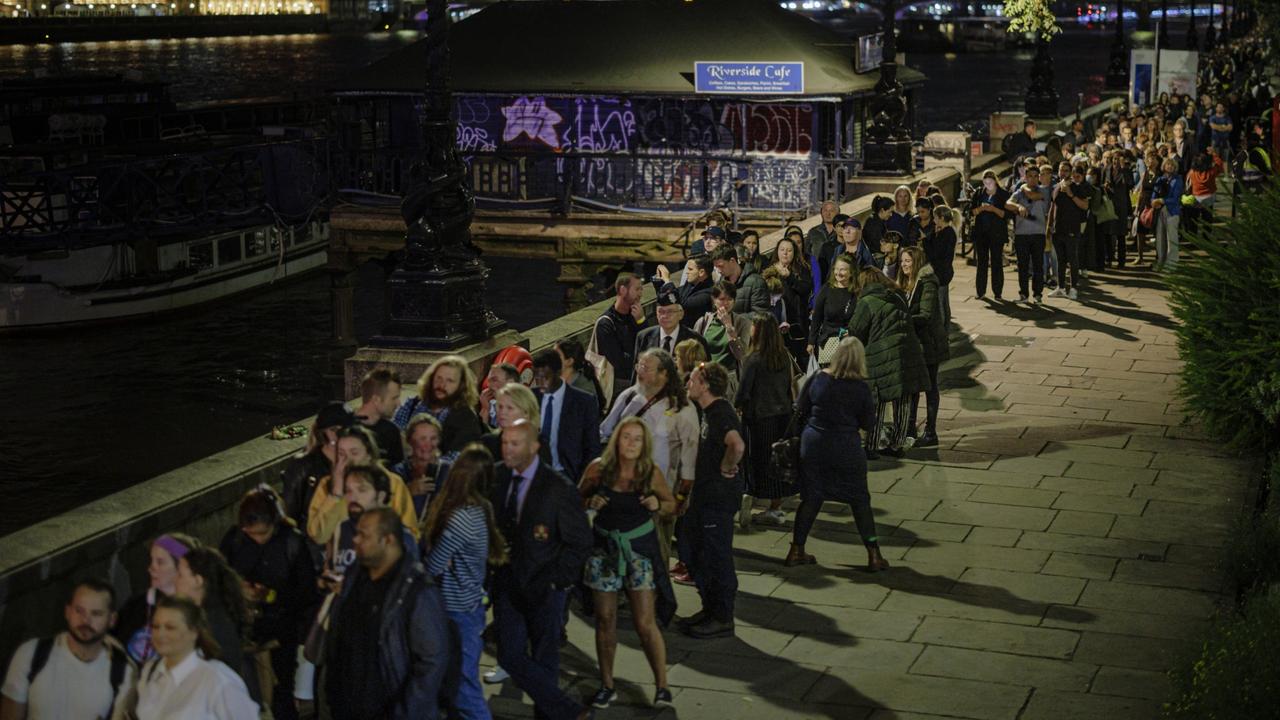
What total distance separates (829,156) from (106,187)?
2100cm

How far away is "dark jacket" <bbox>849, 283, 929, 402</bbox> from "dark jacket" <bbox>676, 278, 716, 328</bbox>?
1.15 metres

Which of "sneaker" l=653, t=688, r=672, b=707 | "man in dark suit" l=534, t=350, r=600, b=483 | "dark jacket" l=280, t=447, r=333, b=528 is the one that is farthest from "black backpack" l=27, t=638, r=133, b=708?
"man in dark suit" l=534, t=350, r=600, b=483

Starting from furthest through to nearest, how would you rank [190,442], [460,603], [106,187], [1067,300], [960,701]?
[106,187]
[190,442]
[1067,300]
[960,701]
[460,603]

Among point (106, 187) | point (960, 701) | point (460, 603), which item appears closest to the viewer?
point (460, 603)

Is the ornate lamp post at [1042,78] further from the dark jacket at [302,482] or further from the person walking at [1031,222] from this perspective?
the dark jacket at [302,482]

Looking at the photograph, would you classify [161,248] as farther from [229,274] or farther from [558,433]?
[558,433]

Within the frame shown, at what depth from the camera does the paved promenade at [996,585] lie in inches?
361

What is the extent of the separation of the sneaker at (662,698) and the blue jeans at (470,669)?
119 cm

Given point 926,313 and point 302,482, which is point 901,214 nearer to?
point 926,313

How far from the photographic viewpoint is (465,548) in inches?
314

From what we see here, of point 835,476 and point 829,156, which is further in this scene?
point 829,156

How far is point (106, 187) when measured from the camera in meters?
45.2

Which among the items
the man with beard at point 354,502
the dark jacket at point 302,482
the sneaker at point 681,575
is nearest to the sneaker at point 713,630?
the sneaker at point 681,575

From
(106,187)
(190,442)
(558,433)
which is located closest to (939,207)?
(558,433)
